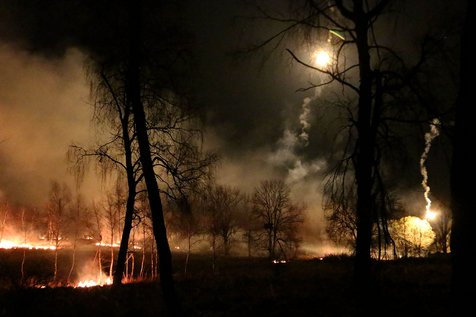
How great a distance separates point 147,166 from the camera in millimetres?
9633

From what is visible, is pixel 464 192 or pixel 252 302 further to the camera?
pixel 252 302

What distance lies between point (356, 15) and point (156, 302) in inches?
355

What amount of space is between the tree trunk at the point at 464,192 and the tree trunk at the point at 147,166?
6116 mm

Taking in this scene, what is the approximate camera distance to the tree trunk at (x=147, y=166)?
9266 millimetres

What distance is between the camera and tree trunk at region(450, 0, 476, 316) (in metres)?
4.70

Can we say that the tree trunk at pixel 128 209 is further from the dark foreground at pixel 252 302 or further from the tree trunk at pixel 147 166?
the tree trunk at pixel 147 166

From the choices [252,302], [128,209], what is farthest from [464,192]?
[128,209]

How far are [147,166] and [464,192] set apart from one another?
6.86 meters

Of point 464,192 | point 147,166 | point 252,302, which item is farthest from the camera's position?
point 147,166

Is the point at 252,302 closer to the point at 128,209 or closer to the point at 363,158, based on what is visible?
the point at 363,158

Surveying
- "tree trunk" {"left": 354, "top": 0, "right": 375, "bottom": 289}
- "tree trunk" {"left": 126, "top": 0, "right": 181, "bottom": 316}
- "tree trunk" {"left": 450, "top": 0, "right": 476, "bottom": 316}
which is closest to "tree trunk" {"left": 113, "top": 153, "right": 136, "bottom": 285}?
"tree trunk" {"left": 126, "top": 0, "right": 181, "bottom": 316}

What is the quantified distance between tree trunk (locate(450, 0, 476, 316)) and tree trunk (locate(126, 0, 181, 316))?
612 centimetres

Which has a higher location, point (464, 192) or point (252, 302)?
point (464, 192)

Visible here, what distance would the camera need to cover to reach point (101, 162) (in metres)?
15.0
